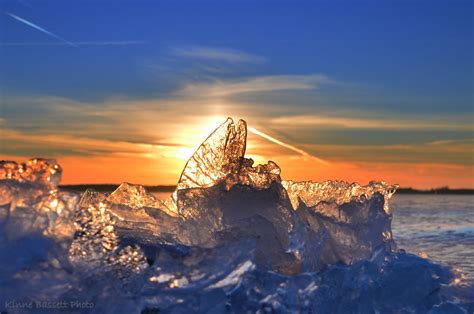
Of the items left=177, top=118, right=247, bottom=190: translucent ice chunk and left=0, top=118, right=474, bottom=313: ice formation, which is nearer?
left=0, top=118, right=474, bottom=313: ice formation

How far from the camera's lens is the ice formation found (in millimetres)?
5344

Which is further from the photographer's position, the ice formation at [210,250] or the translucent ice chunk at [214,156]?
the translucent ice chunk at [214,156]

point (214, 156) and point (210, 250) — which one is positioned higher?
point (214, 156)

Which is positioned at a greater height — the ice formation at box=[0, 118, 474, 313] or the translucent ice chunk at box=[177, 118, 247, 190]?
the translucent ice chunk at box=[177, 118, 247, 190]

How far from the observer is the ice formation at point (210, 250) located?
5.34 metres

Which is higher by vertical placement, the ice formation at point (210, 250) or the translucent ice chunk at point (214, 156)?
the translucent ice chunk at point (214, 156)

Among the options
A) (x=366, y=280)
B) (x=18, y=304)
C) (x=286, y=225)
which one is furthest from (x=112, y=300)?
(x=366, y=280)

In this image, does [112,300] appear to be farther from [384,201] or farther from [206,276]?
[384,201]

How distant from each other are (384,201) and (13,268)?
4.00 metres

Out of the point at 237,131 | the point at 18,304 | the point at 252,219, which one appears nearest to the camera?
the point at 18,304

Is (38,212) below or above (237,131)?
below

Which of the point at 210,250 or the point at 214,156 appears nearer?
the point at 210,250

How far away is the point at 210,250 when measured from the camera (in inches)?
218

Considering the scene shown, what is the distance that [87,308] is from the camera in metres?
5.33
